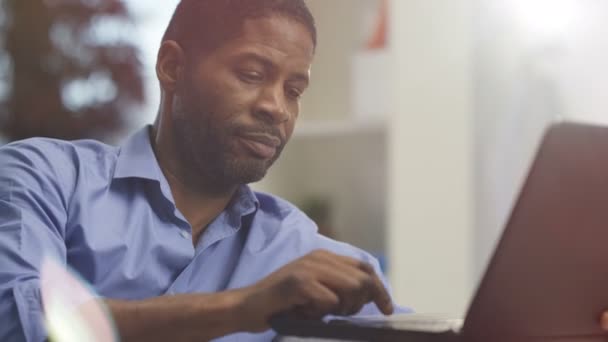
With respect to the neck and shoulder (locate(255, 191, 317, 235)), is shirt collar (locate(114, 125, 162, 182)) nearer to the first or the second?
the neck

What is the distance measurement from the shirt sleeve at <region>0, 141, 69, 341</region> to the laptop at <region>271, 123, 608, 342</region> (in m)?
0.19

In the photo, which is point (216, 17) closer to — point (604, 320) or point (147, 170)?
point (147, 170)

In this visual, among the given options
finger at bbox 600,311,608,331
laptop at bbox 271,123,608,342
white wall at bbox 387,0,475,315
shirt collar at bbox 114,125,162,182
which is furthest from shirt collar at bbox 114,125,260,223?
white wall at bbox 387,0,475,315

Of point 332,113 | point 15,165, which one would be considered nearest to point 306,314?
point 15,165

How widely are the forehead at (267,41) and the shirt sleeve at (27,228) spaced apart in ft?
0.63

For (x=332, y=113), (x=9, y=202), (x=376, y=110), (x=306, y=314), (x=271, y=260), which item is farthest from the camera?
(x=376, y=110)

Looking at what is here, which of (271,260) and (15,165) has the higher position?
(15,165)

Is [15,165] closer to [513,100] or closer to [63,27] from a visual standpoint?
→ [63,27]

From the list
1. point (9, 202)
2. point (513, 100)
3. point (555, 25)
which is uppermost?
point (9, 202)

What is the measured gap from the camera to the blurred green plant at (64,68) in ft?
2.79

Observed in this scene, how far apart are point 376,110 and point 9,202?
2.62 feet

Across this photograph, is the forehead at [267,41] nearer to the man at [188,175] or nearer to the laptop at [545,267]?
the man at [188,175]

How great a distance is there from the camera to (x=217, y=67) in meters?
0.72

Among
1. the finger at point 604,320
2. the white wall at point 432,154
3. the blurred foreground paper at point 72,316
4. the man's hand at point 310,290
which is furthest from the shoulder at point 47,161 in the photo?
the white wall at point 432,154
